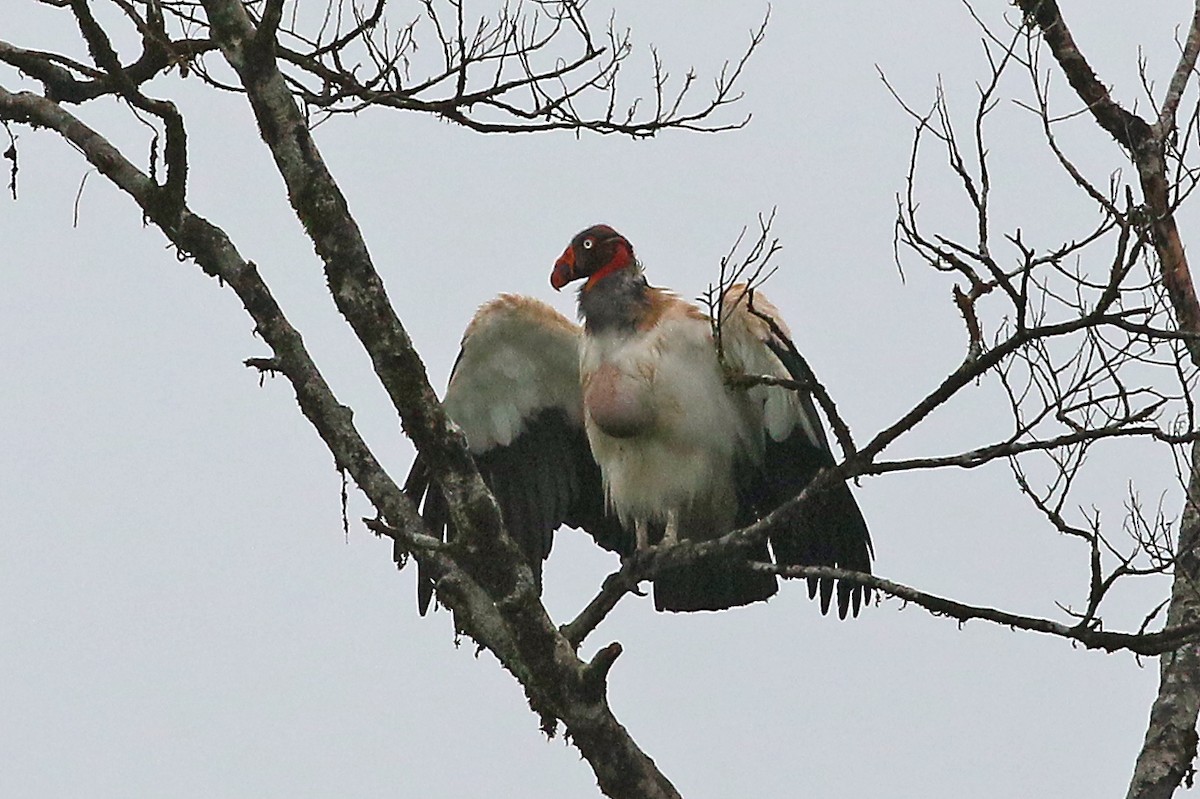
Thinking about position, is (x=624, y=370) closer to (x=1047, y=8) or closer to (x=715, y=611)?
(x=715, y=611)

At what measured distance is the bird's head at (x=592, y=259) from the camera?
7984mm

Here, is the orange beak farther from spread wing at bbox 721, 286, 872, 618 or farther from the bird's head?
spread wing at bbox 721, 286, 872, 618

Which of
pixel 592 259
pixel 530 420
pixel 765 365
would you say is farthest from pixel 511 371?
pixel 765 365

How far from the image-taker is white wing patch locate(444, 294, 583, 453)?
7891mm

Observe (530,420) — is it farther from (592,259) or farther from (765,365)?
(765,365)

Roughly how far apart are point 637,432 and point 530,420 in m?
0.90

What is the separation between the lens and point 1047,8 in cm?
730

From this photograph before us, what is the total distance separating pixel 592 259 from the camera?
26.3ft

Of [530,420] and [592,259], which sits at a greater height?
[592,259]

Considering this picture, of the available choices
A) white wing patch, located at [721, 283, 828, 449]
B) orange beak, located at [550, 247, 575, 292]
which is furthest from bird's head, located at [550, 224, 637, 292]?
white wing patch, located at [721, 283, 828, 449]

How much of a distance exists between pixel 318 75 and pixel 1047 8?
326 centimetres

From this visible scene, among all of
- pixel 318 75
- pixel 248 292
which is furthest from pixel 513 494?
pixel 248 292

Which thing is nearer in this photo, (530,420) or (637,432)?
(637,432)

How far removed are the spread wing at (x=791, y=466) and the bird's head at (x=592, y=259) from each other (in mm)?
954
